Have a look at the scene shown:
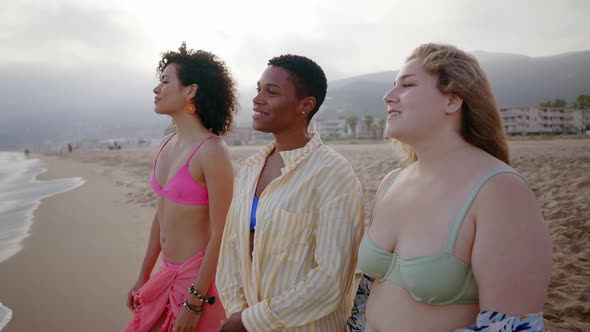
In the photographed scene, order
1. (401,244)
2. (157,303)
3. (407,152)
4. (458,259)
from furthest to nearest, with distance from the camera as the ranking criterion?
(157,303), (407,152), (401,244), (458,259)

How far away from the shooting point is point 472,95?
55.1 inches

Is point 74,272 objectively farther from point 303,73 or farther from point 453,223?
point 453,223

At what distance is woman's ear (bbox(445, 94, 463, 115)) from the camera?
1409mm

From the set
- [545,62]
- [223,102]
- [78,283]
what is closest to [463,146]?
[223,102]

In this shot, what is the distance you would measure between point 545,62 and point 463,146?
206663 mm

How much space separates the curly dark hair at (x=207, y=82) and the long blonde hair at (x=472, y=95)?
155cm

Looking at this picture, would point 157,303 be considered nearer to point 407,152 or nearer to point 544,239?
point 407,152

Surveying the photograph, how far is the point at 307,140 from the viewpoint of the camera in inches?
76.0

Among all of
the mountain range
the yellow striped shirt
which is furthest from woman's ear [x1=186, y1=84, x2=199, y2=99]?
the mountain range

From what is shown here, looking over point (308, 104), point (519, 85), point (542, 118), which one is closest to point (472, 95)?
point (308, 104)

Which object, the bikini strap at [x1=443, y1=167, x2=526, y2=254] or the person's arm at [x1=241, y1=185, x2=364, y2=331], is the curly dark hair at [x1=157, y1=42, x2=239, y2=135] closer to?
the person's arm at [x1=241, y1=185, x2=364, y2=331]

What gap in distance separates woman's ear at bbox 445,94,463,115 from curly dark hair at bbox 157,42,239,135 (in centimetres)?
163

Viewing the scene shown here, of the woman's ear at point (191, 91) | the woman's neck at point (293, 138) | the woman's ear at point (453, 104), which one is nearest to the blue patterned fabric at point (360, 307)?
the woman's neck at point (293, 138)

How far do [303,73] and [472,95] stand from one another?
812 mm
